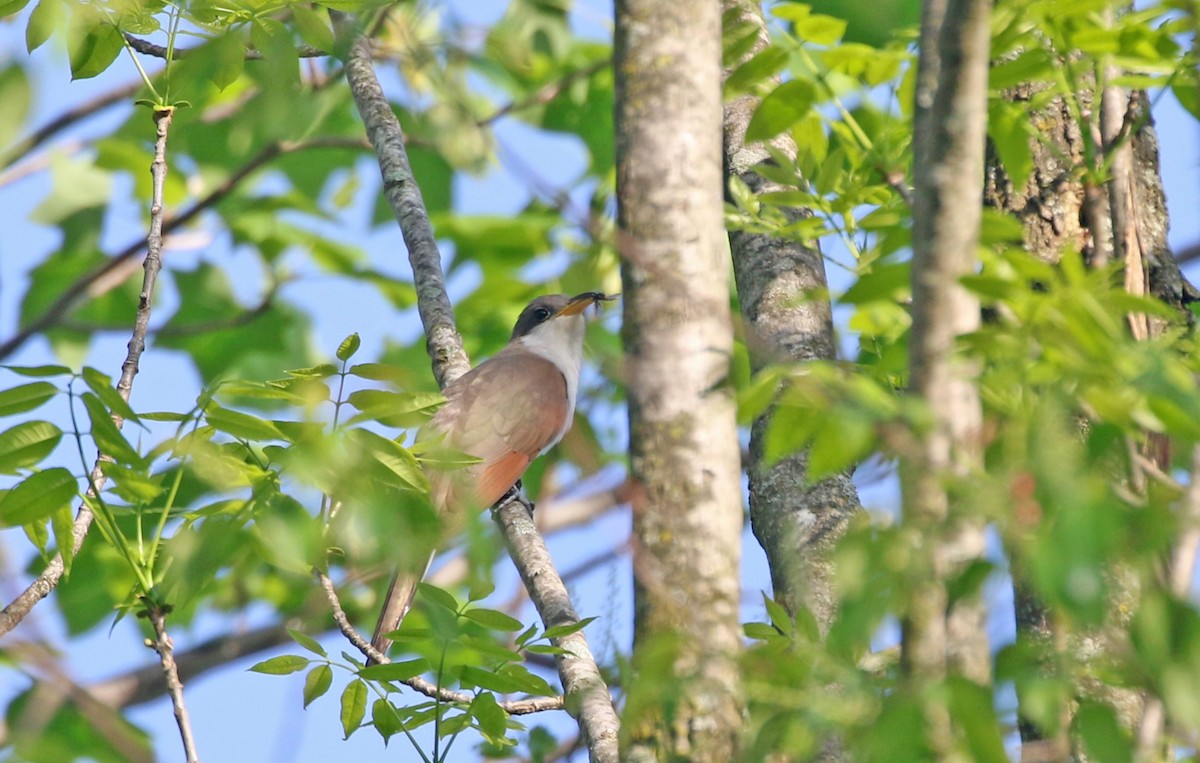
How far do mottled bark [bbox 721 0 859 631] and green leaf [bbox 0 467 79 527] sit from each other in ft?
5.95

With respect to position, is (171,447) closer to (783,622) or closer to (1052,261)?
(783,622)

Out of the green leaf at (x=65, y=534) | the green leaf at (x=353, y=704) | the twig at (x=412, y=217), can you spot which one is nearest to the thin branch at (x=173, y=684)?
the green leaf at (x=65, y=534)

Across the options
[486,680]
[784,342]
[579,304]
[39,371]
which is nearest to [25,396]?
[39,371]

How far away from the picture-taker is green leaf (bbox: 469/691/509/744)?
3406 mm

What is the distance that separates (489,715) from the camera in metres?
3.41

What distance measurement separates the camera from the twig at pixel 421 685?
3258 millimetres

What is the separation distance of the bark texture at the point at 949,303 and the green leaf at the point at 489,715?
70.2 inches

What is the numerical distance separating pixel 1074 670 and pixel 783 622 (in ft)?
2.29

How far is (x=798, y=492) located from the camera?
13.1 ft

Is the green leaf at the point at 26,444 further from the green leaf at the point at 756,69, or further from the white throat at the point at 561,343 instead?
the white throat at the point at 561,343

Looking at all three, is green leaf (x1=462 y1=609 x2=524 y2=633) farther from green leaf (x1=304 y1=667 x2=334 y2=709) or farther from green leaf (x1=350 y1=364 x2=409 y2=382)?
green leaf (x1=350 y1=364 x2=409 y2=382)

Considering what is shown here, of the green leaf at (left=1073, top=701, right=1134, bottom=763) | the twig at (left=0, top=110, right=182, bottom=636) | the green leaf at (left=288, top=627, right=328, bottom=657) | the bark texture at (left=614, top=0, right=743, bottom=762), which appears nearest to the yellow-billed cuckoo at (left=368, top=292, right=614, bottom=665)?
the twig at (left=0, top=110, right=182, bottom=636)

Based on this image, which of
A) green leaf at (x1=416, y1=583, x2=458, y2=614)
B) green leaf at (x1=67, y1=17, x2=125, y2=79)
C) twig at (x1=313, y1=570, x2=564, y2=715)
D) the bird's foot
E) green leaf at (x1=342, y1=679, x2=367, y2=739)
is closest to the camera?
green leaf at (x1=416, y1=583, x2=458, y2=614)

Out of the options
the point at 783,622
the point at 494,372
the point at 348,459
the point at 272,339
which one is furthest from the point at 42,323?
the point at 783,622
